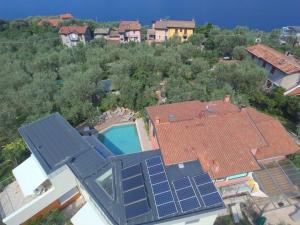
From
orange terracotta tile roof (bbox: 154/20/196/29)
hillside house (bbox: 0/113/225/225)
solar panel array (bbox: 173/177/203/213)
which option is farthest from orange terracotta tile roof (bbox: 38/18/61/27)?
solar panel array (bbox: 173/177/203/213)

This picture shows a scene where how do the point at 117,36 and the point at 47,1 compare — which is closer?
the point at 117,36

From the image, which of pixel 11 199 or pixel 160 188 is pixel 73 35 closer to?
pixel 11 199

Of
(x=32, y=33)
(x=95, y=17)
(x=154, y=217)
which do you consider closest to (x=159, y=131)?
(x=154, y=217)

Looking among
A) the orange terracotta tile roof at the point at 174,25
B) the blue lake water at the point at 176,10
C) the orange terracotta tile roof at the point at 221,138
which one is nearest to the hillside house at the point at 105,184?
the orange terracotta tile roof at the point at 221,138

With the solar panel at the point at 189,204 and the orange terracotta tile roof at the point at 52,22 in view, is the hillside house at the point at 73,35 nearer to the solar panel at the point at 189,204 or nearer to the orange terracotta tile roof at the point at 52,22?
the orange terracotta tile roof at the point at 52,22

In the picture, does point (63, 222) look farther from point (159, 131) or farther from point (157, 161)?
point (159, 131)

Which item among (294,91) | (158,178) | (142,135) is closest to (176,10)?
(294,91)
